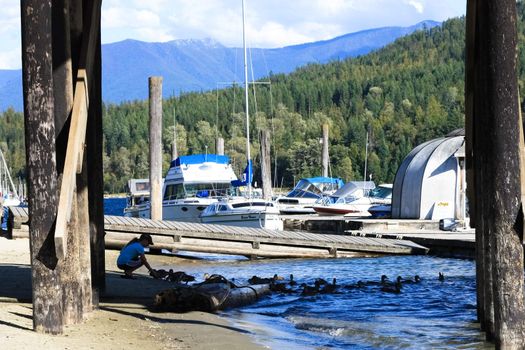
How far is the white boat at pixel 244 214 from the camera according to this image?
129 ft

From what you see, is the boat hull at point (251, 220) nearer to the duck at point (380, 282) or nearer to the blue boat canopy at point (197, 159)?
the blue boat canopy at point (197, 159)

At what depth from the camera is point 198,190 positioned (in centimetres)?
5134

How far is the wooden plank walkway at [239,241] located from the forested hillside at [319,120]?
90.5 metres

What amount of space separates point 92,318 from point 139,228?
14.5 metres

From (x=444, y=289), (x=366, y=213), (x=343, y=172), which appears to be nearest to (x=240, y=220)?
(x=366, y=213)

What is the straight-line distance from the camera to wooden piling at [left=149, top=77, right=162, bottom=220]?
100ft

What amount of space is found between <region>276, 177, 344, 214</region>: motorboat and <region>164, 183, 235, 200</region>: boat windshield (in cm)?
395

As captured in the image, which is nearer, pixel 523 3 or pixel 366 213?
pixel 366 213

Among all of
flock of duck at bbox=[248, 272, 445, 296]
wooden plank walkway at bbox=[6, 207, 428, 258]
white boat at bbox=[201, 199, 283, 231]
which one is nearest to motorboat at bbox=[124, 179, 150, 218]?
white boat at bbox=[201, 199, 283, 231]

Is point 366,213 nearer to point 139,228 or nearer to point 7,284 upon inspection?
point 139,228

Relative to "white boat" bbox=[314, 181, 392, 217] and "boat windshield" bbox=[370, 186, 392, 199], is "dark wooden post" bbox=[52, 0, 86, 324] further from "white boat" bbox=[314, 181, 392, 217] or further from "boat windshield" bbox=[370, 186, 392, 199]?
"boat windshield" bbox=[370, 186, 392, 199]

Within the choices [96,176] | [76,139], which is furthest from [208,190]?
[76,139]

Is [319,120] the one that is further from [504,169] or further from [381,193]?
[504,169]

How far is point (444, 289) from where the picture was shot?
65.5 ft
